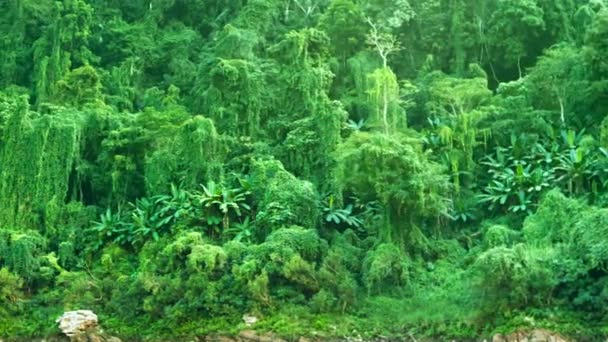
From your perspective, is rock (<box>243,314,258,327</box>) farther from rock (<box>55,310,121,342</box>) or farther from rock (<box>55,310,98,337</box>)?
rock (<box>55,310,98,337</box>)

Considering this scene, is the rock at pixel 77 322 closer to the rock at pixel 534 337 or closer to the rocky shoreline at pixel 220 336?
the rocky shoreline at pixel 220 336

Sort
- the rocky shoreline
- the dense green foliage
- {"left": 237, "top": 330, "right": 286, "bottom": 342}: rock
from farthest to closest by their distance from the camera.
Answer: the dense green foliage, {"left": 237, "top": 330, "right": 286, "bottom": 342}: rock, the rocky shoreline

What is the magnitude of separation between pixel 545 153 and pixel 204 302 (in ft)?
33.8

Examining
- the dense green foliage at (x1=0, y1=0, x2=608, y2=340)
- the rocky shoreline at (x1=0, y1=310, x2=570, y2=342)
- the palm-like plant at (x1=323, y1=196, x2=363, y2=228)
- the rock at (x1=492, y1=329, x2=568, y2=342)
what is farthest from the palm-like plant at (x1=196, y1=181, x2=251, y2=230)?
the rock at (x1=492, y1=329, x2=568, y2=342)

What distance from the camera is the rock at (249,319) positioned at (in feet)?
69.2

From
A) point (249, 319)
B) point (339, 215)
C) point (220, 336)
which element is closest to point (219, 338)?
point (220, 336)

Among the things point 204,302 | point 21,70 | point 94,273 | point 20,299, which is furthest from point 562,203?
point 21,70

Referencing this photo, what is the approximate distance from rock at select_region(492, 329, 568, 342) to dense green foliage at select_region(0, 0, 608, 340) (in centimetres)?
30

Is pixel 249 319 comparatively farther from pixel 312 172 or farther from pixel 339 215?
pixel 312 172

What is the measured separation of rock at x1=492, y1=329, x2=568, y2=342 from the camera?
18719 mm

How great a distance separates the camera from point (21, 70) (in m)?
33.4

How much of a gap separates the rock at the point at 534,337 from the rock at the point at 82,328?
9493 mm

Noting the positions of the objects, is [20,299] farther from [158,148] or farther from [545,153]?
[545,153]

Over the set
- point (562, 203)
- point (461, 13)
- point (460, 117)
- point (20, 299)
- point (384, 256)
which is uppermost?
point (461, 13)
